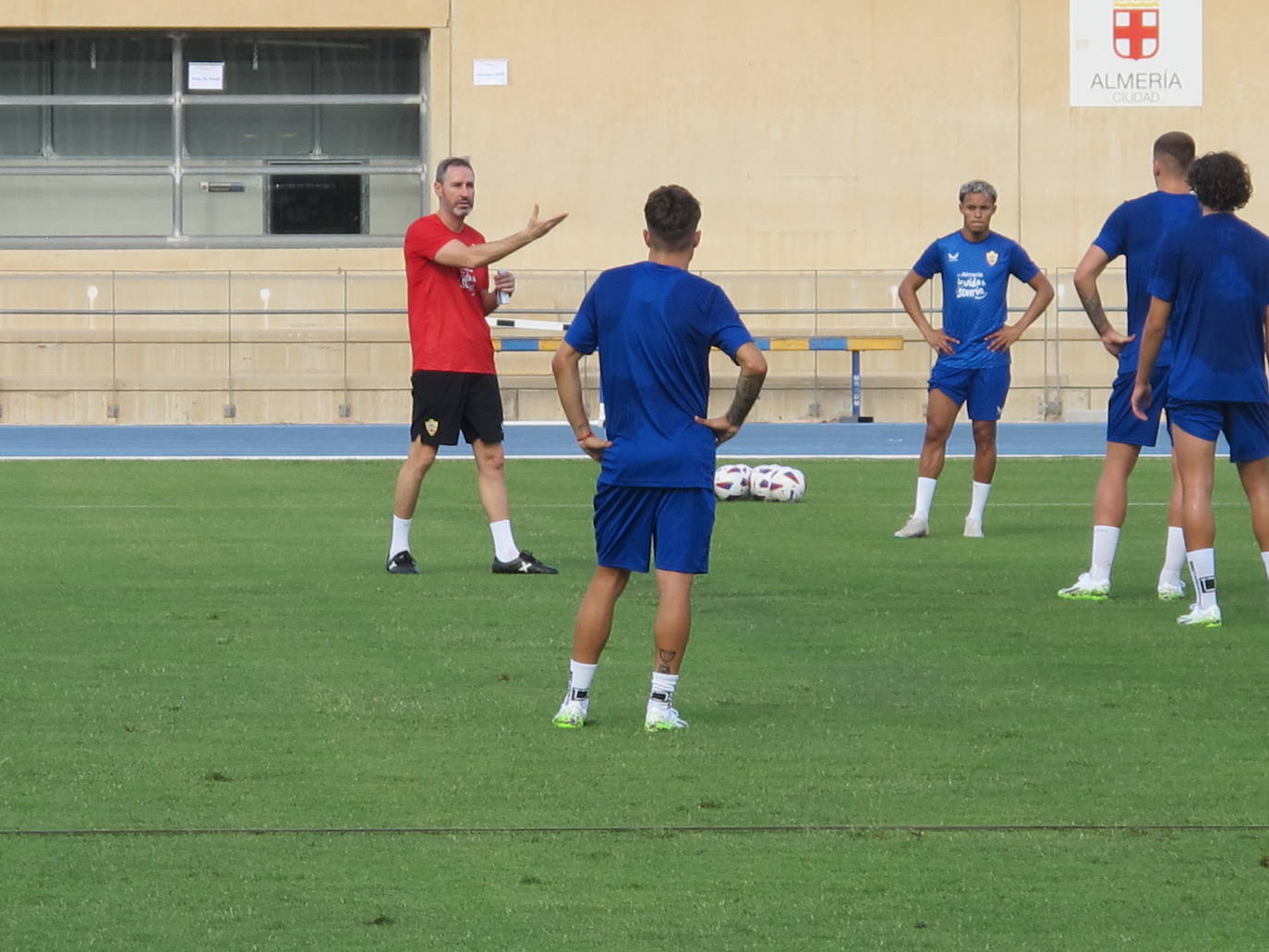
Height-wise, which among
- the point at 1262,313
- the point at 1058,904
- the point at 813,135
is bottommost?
the point at 1058,904

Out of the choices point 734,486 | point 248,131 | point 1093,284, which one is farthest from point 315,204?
point 1093,284

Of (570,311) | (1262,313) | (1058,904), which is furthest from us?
(570,311)

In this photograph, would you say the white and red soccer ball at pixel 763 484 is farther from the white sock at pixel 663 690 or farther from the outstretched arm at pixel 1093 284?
the white sock at pixel 663 690

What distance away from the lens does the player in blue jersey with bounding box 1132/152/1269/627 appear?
8.80 m

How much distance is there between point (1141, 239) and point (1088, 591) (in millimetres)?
1615

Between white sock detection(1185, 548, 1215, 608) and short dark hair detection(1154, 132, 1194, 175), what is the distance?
1.79m

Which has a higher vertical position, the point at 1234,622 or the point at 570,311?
the point at 570,311

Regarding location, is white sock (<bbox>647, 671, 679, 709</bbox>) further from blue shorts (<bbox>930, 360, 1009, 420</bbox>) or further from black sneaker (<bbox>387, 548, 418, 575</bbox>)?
blue shorts (<bbox>930, 360, 1009, 420</bbox>)

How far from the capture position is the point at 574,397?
22.2 ft

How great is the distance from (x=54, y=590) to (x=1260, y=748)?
236 inches

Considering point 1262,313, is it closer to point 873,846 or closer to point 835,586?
point 835,586

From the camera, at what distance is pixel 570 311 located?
93.6 feet

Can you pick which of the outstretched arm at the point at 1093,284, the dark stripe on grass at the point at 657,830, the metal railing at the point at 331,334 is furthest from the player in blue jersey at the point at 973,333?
the metal railing at the point at 331,334

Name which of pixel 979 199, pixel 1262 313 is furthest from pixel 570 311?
pixel 1262 313
